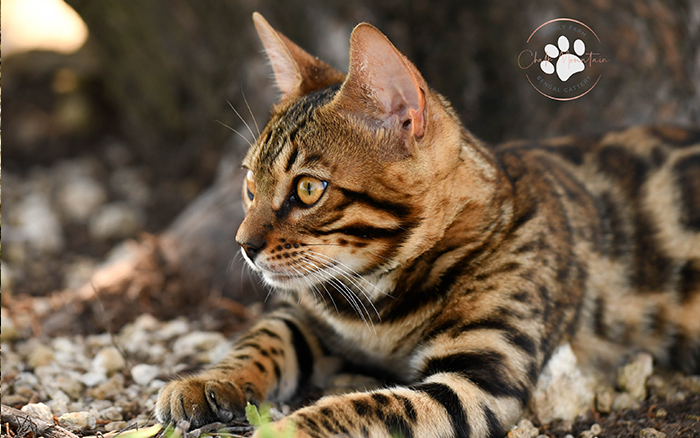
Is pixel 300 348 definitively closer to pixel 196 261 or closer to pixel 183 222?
pixel 196 261

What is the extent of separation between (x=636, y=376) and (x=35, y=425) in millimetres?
2343

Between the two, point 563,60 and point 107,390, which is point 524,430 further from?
point 563,60

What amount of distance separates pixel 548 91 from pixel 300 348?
6.56 feet

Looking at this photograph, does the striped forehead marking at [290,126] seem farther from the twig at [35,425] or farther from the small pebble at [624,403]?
the small pebble at [624,403]

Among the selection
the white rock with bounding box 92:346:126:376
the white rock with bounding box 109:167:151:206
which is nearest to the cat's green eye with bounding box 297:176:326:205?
the white rock with bounding box 92:346:126:376

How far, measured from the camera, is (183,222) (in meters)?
4.26

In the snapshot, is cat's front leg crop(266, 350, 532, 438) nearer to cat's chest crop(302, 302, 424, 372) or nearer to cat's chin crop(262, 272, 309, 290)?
cat's chest crop(302, 302, 424, 372)

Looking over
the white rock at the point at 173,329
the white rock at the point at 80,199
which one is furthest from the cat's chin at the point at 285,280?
the white rock at the point at 80,199

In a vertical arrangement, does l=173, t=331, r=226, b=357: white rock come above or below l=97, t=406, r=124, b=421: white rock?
above

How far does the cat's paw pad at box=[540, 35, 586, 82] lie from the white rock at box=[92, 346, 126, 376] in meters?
2.66

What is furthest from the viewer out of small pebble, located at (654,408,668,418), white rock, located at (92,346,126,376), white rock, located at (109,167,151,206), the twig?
white rock, located at (109,167,151,206)

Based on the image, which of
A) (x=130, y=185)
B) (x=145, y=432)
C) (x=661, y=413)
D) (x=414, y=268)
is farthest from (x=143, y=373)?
(x=130, y=185)

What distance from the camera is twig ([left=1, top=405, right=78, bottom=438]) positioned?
74.6 inches

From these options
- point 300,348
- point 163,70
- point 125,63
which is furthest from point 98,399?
point 125,63
